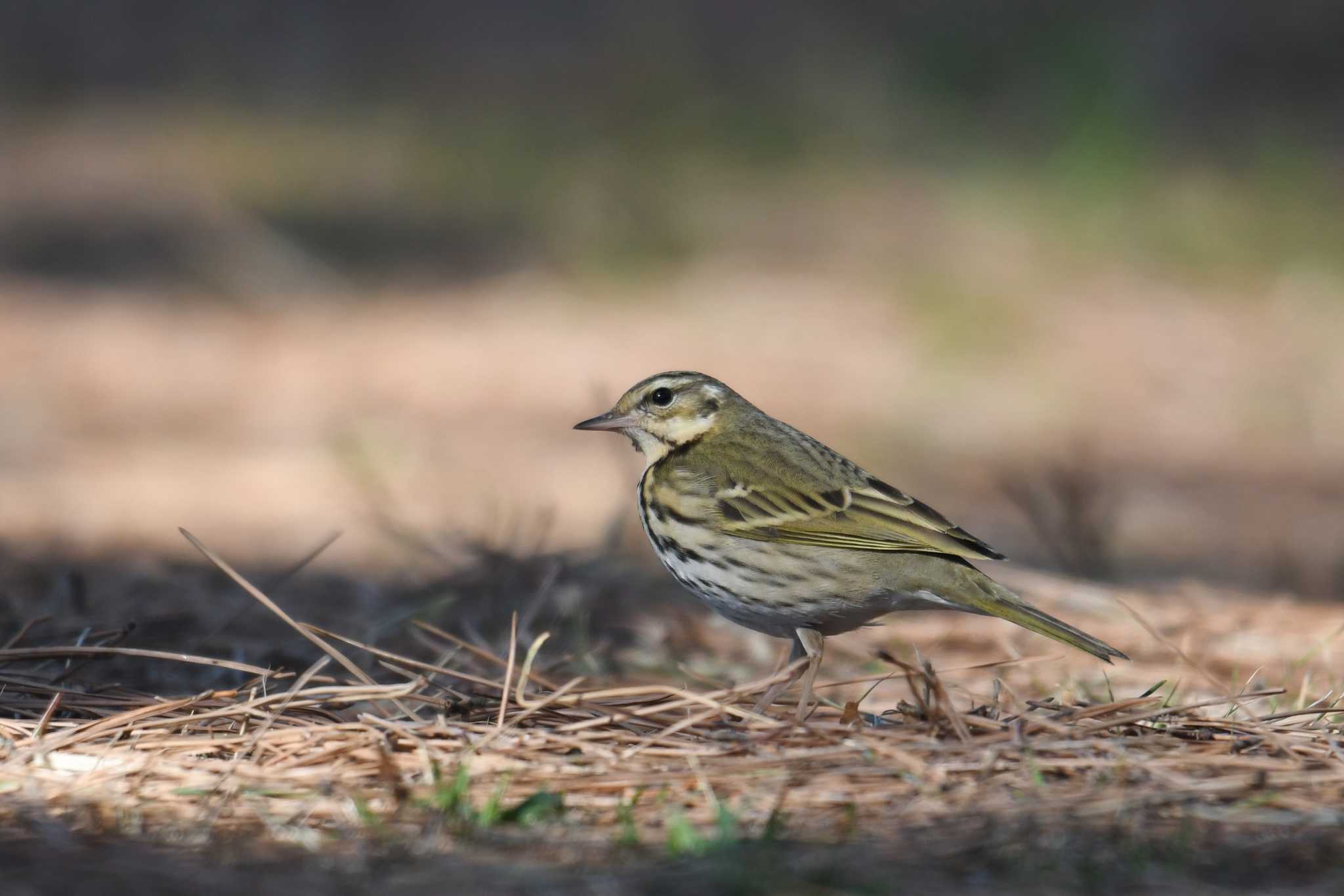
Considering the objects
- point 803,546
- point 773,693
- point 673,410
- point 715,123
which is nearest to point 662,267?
point 715,123

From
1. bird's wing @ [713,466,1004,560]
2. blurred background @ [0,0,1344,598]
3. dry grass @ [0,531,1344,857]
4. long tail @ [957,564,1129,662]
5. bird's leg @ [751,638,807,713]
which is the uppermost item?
blurred background @ [0,0,1344,598]

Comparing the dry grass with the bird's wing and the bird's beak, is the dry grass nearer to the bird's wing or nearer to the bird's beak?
the bird's wing

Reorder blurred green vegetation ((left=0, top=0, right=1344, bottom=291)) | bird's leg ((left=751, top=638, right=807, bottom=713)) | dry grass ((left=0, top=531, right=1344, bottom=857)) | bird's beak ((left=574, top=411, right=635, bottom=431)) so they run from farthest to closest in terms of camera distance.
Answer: blurred green vegetation ((left=0, top=0, right=1344, bottom=291)) → bird's beak ((left=574, top=411, right=635, bottom=431)) → bird's leg ((left=751, top=638, right=807, bottom=713)) → dry grass ((left=0, top=531, right=1344, bottom=857))

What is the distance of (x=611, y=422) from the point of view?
534 centimetres

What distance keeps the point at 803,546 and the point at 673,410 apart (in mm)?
866

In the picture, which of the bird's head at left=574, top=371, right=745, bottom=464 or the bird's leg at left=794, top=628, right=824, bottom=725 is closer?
the bird's leg at left=794, top=628, right=824, bottom=725

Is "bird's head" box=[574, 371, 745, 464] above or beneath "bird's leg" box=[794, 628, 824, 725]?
above

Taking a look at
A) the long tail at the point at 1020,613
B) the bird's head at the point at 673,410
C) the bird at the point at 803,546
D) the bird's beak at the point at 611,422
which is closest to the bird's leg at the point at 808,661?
the bird at the point at 803,546

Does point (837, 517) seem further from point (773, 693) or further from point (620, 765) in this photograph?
point (620, 765)

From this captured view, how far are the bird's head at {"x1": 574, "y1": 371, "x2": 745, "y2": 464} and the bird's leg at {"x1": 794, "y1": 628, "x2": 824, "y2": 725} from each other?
36.1 inches

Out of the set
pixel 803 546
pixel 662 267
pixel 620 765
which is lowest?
pixel 620 765

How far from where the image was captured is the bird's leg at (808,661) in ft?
12.7

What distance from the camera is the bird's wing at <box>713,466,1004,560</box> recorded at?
15.2 ft

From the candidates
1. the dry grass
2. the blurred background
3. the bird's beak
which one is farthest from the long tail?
the blurred background
